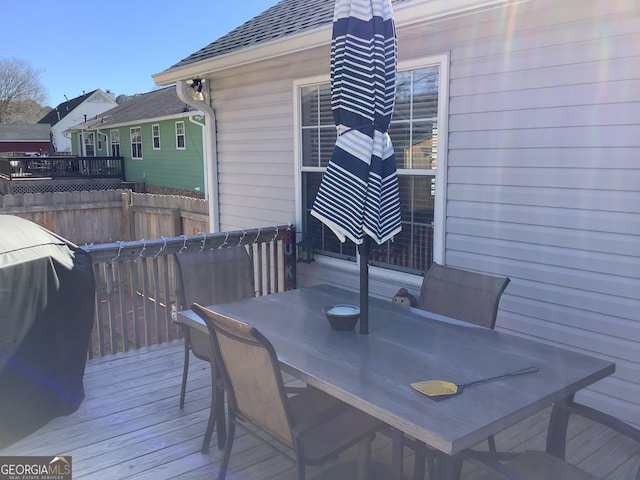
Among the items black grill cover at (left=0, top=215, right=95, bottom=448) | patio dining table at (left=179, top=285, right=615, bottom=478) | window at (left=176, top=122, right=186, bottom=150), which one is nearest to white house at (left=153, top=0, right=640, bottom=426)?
patio dining table at (left=179, top=285, right=615, bottom=478)

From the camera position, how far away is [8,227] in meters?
2.80

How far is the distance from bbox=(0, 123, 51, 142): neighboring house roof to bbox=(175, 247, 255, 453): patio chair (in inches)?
1278

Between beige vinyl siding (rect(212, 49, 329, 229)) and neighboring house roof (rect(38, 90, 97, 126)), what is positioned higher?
neighboring house roof (rect(38, 90, 97, 126))

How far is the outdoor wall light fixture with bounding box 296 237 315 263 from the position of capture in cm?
459

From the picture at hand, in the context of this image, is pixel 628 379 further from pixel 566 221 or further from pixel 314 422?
pixel 314 422

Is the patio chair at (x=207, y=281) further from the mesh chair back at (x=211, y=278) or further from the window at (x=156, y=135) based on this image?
the window at (x=156, y=135)

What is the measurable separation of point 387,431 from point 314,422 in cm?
40

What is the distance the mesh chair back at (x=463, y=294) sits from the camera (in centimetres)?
255

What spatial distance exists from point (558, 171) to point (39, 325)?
2936 millimetres

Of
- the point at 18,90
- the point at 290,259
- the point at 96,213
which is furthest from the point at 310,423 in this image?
the point at 18,90

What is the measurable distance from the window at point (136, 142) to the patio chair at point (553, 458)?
18699 mm

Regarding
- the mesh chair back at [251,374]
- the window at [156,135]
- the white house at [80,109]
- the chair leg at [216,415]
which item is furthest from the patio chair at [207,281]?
the white house at [80,109]

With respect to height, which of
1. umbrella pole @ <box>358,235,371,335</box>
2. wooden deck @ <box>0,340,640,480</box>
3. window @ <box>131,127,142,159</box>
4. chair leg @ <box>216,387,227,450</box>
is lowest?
wooden deck @ <box>0,340,640,480</box>

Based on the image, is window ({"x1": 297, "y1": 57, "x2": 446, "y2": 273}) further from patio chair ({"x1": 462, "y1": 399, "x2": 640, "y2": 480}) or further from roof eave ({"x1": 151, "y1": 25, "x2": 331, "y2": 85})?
patio chair ({"x1": 462, "y1": 399, "x2": 640, "y2": 480})
